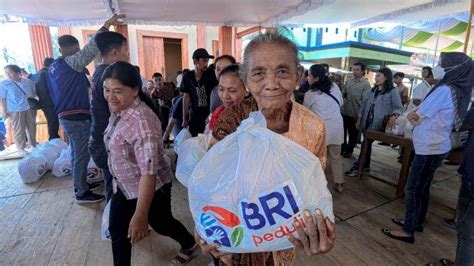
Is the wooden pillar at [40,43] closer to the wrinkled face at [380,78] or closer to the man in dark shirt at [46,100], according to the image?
the man in dark shirt at [46,100]

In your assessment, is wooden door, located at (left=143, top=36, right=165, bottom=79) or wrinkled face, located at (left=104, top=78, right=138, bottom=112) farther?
wooden door, located at (left=143, top=36, right=165, bottom=79)

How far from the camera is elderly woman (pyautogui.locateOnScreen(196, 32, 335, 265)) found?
0.92 m

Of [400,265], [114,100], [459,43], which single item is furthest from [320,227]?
[459,43]

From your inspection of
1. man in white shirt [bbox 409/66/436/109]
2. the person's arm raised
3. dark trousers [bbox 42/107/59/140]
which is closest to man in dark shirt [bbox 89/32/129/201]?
the person's arm raised

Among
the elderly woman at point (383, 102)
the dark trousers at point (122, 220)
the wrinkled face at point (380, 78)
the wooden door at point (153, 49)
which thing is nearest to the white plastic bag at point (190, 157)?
the dark trousers at point (122, 220)

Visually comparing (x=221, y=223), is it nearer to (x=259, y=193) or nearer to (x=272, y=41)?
(x=259, y=193)

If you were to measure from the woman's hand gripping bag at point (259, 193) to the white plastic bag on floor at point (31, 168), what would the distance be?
3801 millimetres

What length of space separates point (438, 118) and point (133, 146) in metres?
2.33

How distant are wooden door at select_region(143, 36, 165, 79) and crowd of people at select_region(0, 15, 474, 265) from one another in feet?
14.5

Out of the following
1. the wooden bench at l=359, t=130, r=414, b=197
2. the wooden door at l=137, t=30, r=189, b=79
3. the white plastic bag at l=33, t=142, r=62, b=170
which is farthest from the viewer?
the wooden door at l=137, t=30, r=189, b=79

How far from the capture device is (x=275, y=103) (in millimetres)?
943

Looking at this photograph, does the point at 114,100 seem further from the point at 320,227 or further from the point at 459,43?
the point at 459,43

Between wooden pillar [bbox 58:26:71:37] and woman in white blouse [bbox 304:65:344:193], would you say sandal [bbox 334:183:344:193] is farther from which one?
wooden pillar [bbox 58:26:71:37]

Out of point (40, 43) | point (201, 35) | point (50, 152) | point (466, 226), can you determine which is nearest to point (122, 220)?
point (466, 226)
